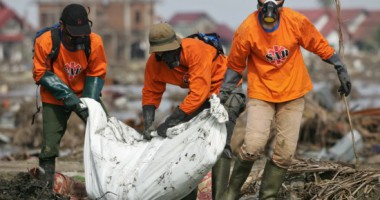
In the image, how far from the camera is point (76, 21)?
6668mm

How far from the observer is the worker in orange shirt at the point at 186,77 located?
6453mm

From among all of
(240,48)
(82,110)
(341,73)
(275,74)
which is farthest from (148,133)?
(341,73)

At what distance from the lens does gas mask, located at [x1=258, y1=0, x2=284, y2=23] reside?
6.27m

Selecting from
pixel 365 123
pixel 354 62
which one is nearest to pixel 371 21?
pixel 354 62

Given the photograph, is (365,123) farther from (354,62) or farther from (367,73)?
(354,62)

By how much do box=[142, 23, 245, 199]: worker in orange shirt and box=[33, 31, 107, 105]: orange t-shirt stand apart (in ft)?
1.61

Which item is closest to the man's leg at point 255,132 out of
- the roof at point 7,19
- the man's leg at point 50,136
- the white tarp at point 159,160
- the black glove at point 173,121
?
the white tarp at point 159,160

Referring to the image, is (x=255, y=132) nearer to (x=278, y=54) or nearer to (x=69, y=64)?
(x=278, y=54)

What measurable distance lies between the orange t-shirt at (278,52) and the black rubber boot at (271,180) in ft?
1.86

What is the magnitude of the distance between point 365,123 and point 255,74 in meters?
7.00

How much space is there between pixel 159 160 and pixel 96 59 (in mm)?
1325

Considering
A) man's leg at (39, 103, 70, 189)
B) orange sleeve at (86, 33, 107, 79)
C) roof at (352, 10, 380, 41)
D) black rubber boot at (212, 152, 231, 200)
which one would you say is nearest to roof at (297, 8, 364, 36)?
roof at (352, 10, 380, 41)

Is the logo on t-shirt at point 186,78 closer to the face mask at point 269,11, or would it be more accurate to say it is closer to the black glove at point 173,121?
the black glove at point 173,121

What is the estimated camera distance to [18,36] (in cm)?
8112
